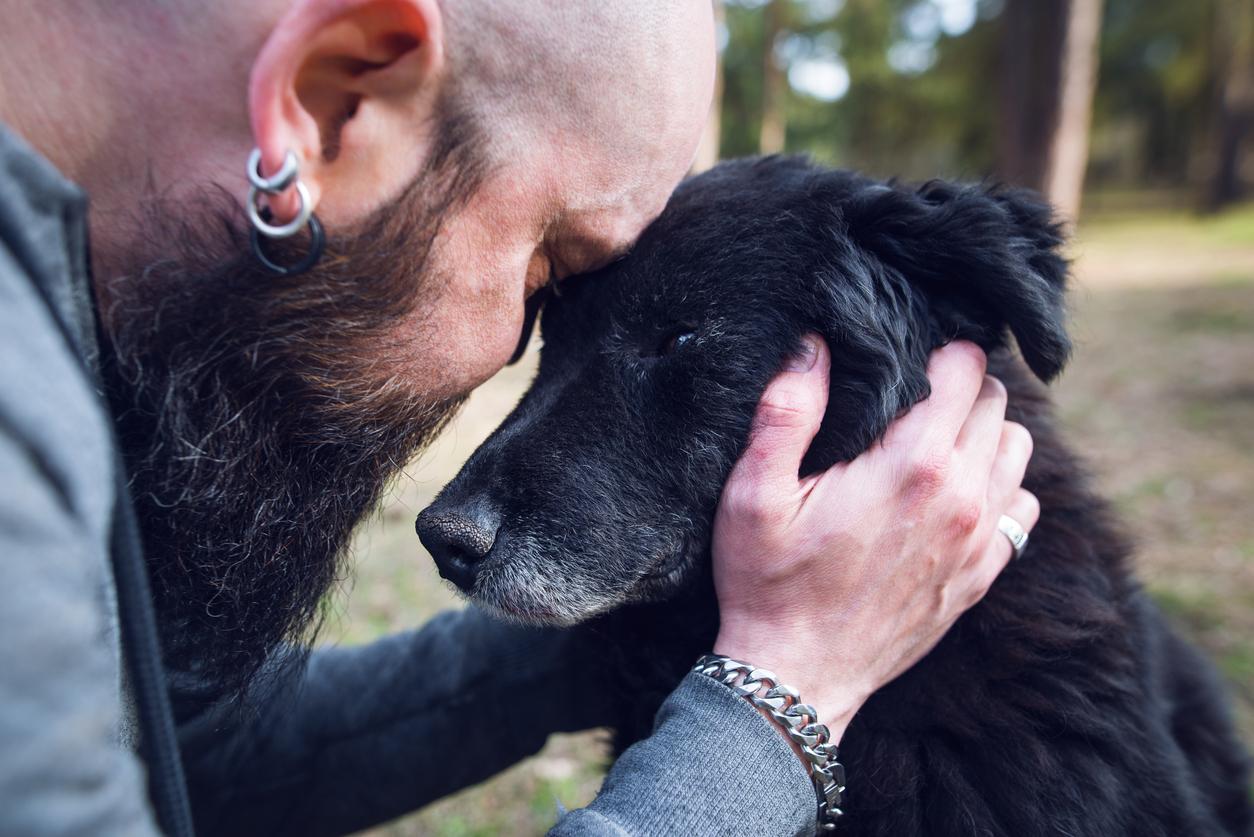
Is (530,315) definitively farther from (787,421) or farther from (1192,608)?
(1192,608)

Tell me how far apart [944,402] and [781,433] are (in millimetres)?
384

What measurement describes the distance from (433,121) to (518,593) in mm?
1001

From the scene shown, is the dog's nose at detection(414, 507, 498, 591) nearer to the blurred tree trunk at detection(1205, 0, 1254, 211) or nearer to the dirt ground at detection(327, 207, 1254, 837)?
the dirt ground at detection(327, 207, 1254, 837)

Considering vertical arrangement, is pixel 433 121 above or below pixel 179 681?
above

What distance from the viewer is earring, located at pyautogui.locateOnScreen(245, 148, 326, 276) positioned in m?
1.38

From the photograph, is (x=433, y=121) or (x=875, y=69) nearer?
(x=433, y=121)

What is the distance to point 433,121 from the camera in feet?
5.14

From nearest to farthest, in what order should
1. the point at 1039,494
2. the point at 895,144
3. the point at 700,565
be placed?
the point at 700,565, the point at 1039,494, the point at 895,144

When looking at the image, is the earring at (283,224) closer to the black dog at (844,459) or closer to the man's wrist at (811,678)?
the black dog at (844,459)

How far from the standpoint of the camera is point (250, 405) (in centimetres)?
165

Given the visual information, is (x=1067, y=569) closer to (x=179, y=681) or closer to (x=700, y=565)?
(x=700, y=565)

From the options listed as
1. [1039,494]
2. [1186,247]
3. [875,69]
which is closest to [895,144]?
[875,69]

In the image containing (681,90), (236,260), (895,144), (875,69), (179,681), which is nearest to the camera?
(236,260)

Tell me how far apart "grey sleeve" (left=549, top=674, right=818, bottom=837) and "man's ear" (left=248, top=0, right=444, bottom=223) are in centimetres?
111
